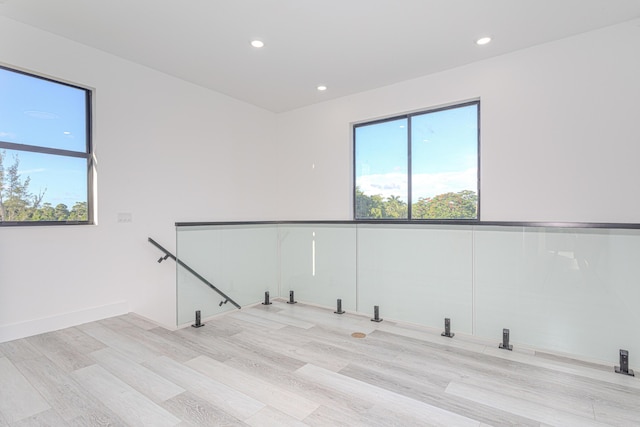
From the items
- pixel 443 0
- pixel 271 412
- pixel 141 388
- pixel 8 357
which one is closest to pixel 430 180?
pixel 443 0

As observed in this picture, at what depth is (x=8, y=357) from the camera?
2703mm

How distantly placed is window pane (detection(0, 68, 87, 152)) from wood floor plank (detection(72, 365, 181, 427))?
2.31m

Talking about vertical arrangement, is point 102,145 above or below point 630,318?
above

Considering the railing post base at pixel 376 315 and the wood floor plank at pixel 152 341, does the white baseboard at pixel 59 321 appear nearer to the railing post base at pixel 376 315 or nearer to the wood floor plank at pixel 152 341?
the wood floor plank at pixel 152 341

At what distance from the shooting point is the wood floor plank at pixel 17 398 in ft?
6.54

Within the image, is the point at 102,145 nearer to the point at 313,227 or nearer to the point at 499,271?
the point at 313,227

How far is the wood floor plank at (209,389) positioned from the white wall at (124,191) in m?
1.47

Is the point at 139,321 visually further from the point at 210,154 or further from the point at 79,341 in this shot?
the point at 210,154

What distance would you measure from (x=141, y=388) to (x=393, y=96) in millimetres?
4156

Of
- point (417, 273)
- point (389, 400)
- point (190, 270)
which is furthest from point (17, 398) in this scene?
point (417, 273)

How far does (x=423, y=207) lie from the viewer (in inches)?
170

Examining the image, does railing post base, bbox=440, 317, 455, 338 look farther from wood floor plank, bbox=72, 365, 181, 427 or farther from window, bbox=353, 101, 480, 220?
wood floor plank, bbox=72, 365, 181, 427

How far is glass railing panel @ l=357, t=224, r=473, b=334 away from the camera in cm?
353

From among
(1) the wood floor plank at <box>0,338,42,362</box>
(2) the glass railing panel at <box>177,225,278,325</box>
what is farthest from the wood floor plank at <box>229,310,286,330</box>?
(1) the wood floor plank at <box>0,338,42,362</box>
